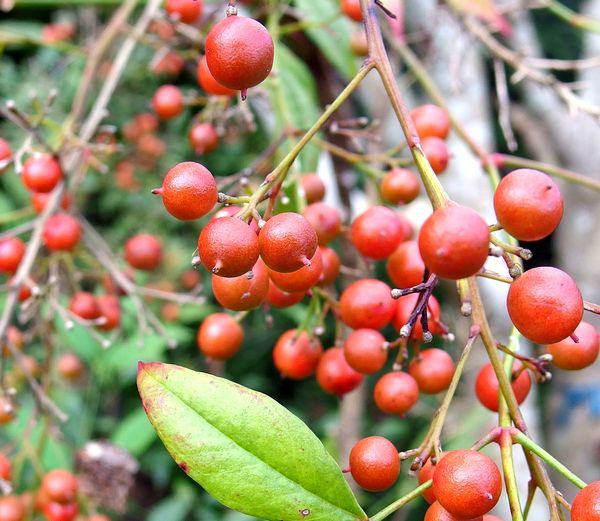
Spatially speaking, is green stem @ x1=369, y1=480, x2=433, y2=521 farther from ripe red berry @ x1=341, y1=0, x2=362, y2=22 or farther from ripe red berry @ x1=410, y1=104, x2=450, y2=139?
ripe red berry @ x1=341, y1=0, x2=362, y2=22

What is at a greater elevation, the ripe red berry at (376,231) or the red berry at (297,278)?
the red berry at (297,278)

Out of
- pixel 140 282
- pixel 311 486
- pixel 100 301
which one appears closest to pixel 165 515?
pixel 140 282

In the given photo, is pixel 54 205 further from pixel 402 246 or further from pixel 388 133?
pixel 388 133

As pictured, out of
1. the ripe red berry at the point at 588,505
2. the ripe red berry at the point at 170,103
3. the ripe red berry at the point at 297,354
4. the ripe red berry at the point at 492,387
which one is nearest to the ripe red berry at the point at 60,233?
the ripe red berry at the point at 170,103

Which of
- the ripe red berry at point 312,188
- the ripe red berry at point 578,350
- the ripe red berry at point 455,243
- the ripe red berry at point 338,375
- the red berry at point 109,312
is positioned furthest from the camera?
the red berry at point 109,312

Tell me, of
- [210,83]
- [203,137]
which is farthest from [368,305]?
[203,137]

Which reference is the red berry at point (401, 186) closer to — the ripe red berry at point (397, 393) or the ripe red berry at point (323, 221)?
the ripe red berry at point (323, 221)
